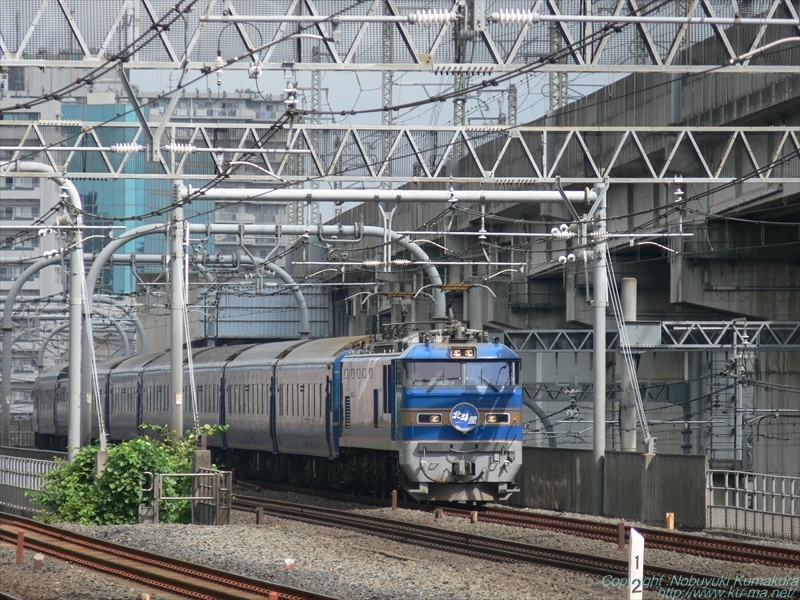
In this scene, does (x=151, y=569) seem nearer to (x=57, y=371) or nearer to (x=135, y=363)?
(x=135, y=363)

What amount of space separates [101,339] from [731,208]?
243ft

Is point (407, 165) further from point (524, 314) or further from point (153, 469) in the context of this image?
point (524, 314)

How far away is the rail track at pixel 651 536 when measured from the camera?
1819 centimetres

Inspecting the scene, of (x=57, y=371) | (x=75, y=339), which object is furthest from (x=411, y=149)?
(x=57, y=371)

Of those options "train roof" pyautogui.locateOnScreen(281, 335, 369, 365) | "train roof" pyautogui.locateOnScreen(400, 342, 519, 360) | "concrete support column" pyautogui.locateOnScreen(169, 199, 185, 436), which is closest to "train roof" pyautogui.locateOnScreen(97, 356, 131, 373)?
"train roof" pyautogui.locateOnScreen(281, 335, 369, 365)

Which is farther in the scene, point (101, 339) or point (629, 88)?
point (101, 339)

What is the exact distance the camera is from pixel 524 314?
50.0 metres

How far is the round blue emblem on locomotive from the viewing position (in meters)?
24.6

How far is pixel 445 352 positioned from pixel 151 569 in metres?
8.53

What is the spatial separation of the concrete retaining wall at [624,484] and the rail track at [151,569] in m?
9.60

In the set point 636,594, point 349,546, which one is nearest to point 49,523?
point 349,546

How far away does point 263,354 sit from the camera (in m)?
36.6

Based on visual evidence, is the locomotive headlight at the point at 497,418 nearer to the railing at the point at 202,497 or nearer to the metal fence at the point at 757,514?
the metal fence at the point at 757,514

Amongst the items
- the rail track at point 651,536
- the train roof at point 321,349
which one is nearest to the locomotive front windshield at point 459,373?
the rail track at point 651,536
